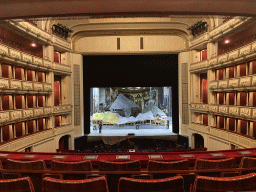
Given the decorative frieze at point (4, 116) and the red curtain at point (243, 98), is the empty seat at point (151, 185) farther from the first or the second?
the red curtain at point (243, 98)

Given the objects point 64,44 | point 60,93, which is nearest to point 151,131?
point 60,93

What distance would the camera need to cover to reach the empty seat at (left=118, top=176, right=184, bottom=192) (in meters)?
2.29

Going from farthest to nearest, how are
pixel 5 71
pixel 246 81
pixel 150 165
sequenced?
1. pixel 5 71
2. pixel 246 81
3. pixel 150 165

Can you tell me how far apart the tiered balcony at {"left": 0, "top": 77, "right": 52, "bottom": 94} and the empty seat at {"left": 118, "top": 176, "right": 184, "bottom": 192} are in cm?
1150

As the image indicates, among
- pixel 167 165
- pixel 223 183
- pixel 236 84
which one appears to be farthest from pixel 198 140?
pixel 223 183

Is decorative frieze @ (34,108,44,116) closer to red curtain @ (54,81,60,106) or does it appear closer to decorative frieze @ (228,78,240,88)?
red curtain @ (54,81,60,106)

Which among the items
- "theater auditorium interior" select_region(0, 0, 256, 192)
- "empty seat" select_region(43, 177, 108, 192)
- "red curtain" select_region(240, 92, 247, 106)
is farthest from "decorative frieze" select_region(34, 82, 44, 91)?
"red curtain" select_region(240, 92, 247, 106)

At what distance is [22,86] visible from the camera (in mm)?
12672

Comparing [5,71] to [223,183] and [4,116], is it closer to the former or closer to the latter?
[4,116]

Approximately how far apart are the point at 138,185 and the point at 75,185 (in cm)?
80

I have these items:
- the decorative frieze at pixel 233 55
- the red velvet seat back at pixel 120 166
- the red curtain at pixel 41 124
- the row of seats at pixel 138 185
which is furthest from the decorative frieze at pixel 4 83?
the decorative frieze at pixel 233 55

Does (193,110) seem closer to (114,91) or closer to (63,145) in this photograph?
(114,91)

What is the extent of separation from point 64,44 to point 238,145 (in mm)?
16689

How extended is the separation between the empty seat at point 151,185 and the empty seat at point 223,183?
0.86 ft
